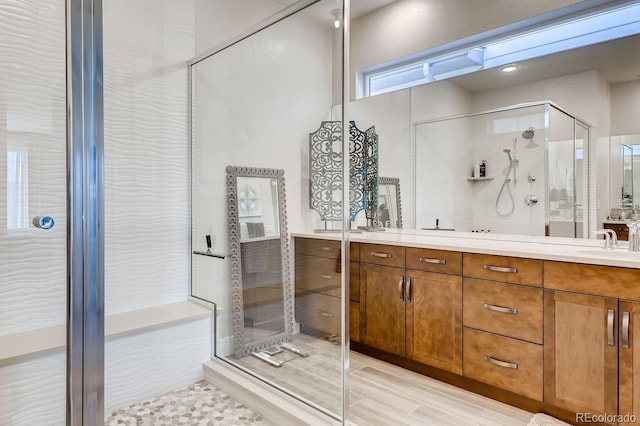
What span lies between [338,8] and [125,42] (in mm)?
1057

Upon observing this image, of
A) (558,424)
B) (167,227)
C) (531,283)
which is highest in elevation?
(167,227)

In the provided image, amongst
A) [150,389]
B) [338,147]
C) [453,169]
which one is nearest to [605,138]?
[453,169]

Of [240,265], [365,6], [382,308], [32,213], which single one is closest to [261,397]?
[240,265]

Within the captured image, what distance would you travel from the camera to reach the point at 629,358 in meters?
1.65

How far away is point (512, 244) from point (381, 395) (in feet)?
3.95

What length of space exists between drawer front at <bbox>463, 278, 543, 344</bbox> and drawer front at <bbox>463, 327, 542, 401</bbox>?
0.05 m

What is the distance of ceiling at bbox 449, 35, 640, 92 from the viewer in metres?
2.01

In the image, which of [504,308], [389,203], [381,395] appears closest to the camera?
[504,308]

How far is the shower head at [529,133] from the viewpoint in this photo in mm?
2320

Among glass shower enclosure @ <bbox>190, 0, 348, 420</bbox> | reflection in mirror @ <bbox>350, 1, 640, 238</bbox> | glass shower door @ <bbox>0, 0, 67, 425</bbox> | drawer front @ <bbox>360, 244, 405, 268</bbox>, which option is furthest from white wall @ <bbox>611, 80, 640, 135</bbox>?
glass shower door @ <bbox>0, 0, 67, 425</bbox>

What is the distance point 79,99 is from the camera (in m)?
1.47

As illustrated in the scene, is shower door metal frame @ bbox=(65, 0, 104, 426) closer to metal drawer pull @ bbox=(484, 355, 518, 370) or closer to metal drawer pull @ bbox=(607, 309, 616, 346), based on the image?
metal drawer pull @ bbox=(484, 355, 518, 370)

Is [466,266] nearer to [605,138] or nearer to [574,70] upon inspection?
[605,138]

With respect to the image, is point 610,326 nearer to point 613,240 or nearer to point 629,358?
point 629,358
